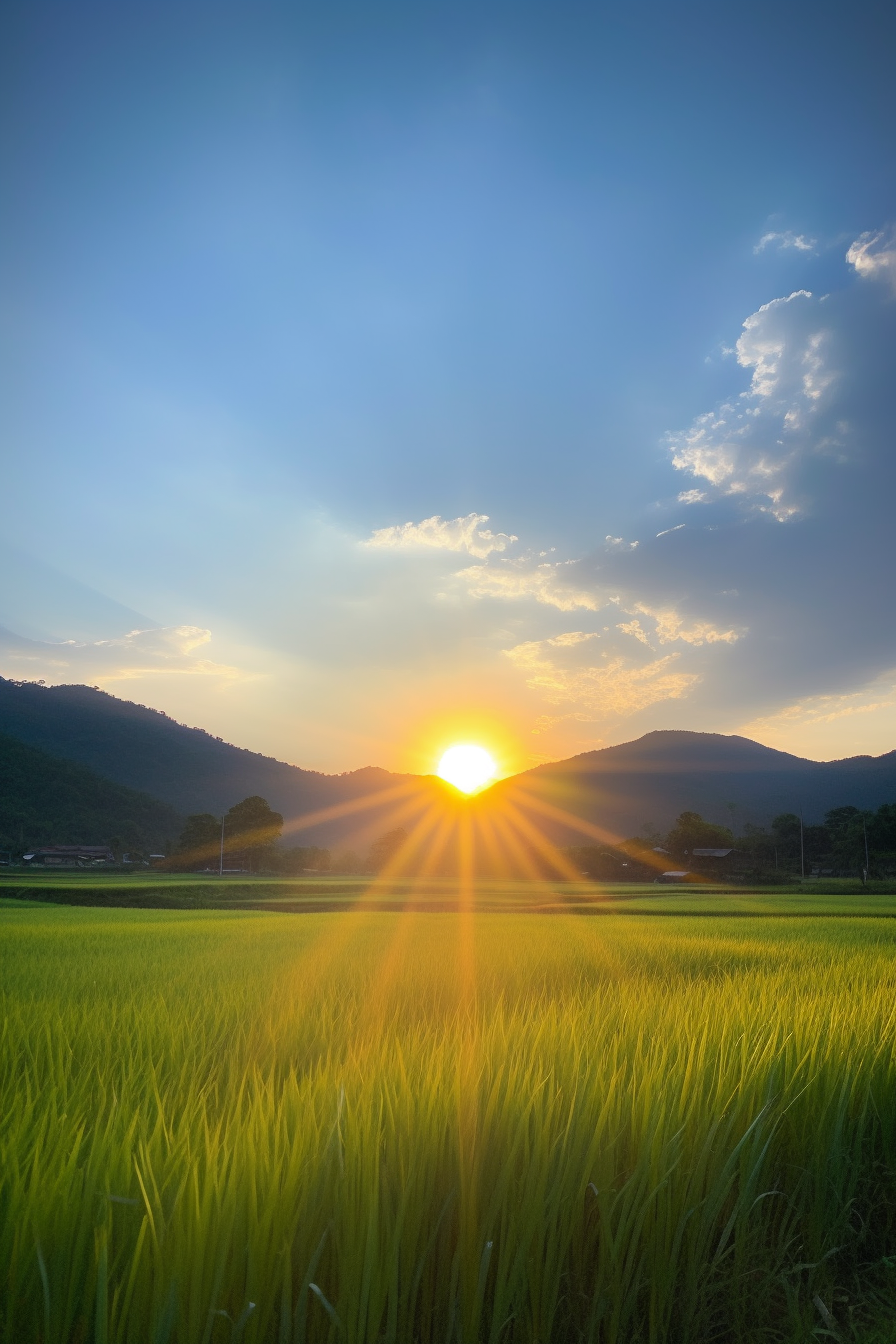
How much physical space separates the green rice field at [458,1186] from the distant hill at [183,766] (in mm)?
97606

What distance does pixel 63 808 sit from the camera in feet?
200

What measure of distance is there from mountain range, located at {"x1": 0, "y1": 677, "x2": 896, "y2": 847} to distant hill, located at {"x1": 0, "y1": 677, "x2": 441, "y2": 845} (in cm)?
23

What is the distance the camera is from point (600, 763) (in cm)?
17212

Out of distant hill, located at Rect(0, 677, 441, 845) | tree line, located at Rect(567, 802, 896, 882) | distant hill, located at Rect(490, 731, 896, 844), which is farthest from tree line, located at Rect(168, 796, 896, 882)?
distant hill, located at Rect(490, 731, 896, 844)

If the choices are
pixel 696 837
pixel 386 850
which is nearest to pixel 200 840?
pixel 386 850

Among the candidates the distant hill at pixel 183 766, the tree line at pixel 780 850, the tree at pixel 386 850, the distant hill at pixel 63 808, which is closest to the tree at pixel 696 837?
the tree line at pixel 780 850

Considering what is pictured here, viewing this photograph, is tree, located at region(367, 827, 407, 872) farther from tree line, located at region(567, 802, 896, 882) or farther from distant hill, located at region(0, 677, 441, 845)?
distant hill, located at region(0, 677, 441, 845)

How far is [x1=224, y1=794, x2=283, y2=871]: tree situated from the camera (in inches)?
2514

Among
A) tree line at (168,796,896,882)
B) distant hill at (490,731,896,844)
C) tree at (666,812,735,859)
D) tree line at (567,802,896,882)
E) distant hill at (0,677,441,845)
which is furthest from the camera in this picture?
distant hill at (490,731,896,844)

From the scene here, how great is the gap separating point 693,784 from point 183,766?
110 m

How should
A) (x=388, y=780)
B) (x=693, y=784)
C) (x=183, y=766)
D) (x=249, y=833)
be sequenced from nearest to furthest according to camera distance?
(x=249, y=833) < (x=183, y=766) < (x=388, y=780) < (x=693, y=784)

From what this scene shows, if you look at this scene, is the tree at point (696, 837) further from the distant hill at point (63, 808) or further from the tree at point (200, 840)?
the distant hill at point (63, 808)

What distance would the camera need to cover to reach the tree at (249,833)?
63844 mm

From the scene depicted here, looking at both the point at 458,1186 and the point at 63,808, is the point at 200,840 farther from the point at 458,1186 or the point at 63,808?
the point at 458,1186
